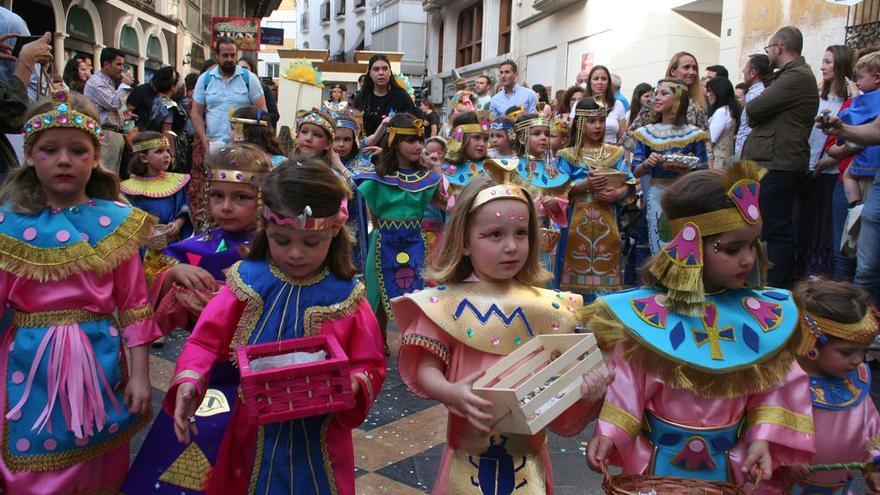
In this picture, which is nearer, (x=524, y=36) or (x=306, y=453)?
(x=306, y=453)

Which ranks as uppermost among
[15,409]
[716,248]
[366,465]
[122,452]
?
[716,248]

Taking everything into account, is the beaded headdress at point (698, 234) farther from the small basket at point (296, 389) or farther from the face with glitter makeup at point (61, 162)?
the face with glitter makeup at point (61, 162)

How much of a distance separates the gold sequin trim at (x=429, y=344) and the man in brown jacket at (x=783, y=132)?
494 cm

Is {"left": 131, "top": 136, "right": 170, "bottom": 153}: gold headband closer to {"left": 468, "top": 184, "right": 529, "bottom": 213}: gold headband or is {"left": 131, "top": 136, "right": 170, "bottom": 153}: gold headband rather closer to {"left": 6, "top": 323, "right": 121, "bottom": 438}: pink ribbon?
{"left": 6, "top": 323, "right": 121, "bottom": 438}: pink ribbon

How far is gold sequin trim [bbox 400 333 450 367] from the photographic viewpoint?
2.62m

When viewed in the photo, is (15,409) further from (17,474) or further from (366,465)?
(366,465)

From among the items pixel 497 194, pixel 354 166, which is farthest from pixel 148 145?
pixel 497 194

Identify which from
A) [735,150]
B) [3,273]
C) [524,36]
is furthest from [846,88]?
[524,36]

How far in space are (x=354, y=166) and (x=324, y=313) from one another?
14.0 feet

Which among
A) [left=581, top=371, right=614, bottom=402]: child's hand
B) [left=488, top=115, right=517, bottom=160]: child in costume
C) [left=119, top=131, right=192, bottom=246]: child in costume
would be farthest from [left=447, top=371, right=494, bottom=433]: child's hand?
[left=488, top=115, right=517, bottom=160]: child in costume

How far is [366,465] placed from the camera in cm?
384

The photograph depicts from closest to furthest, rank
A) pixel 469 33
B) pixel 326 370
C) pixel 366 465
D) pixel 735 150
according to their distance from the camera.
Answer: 1. pixel 326 370
2. pixel 366 465
3. pixel 735 150
4. pixel 469 33

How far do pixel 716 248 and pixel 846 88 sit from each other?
5776 millimetres

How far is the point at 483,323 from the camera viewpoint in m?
2.62
